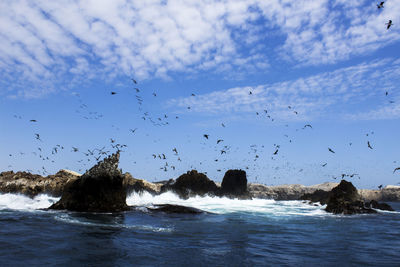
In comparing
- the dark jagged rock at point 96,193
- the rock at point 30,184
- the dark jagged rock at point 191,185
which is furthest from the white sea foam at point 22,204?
the dark jagged rock at point 191,185

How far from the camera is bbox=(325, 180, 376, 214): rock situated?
32.8 metres

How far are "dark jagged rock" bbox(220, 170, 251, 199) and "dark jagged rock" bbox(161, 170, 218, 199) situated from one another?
6026 millimetres

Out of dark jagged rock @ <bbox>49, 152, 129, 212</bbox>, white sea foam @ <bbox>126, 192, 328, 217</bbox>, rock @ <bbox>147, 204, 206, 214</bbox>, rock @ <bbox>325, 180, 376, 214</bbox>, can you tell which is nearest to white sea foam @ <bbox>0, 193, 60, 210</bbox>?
dark jagged rock @ <bbox>49, 152, 129, 212</bbox>

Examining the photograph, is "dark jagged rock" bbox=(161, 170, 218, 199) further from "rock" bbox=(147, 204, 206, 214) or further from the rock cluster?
"rock" bbox=(147, 204, 206, 214)

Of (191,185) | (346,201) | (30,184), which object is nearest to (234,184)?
(191,185)

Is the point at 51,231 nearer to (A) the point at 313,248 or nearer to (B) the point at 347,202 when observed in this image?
(A) the point at 313,248

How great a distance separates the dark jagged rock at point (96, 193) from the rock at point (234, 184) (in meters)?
61.8

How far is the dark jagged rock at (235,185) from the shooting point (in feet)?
274

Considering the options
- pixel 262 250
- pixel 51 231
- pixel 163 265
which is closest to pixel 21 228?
pixel 51 231

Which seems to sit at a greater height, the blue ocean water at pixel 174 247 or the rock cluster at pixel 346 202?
the rock cluster at pixel 346 202

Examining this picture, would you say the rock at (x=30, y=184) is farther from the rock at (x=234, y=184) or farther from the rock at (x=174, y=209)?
the rock at (x=234, y=184)

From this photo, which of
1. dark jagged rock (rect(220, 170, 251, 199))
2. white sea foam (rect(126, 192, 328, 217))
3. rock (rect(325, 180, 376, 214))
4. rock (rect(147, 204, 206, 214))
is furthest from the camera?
dark jagged rock (rect(220, 170, 251, 199))

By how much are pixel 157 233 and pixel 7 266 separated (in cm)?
704

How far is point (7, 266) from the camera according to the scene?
287 inches
